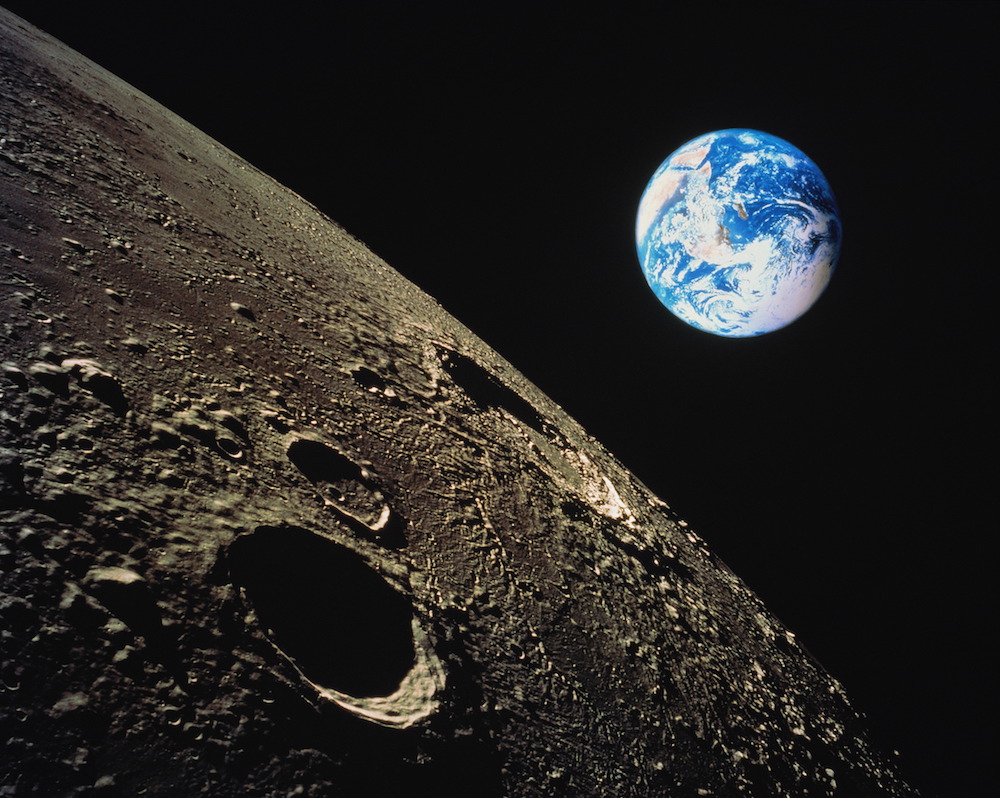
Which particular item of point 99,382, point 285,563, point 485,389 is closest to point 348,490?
point 285,563

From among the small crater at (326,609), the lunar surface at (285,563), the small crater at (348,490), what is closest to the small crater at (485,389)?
the lunar surface at (285,563)

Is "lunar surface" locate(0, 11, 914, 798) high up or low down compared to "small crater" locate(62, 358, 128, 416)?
down

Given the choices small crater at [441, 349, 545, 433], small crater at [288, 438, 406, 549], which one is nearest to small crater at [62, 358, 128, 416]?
small crater at [288, 438, 406, 549]

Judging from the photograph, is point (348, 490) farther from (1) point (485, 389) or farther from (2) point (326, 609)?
(1) point (485, 389)

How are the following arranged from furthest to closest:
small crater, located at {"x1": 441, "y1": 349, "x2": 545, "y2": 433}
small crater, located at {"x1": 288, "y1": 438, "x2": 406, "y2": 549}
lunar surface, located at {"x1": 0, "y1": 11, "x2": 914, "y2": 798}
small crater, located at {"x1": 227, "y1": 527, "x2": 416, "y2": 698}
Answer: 1. small crater, located at {"x1": 441, "y1": 349, "x2": 545, "y2": 433}
2. small crater, located at {"x1": 288, "y1": 438, "x2": 406, "y2": 549}
3. small crater, located at {"x1": 227, "y1": 527, "x2": 416, "y2": 698}
4. lunar surface, located at {"x1": 0, "y1": 11, "x2": 914, "y2": 798}

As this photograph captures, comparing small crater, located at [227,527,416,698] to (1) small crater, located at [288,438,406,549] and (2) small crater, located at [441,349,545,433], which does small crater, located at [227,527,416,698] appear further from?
(2) small crater, located at [441,349,545,433]

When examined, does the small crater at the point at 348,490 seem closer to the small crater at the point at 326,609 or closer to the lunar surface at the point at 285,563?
the lunar surface at the point at 285,563

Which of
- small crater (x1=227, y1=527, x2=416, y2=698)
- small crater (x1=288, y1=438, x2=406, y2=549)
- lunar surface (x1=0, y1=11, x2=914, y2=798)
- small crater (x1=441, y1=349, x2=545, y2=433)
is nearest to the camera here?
lunar surface (x1=0, y1=11, x2=914, y2=798)
